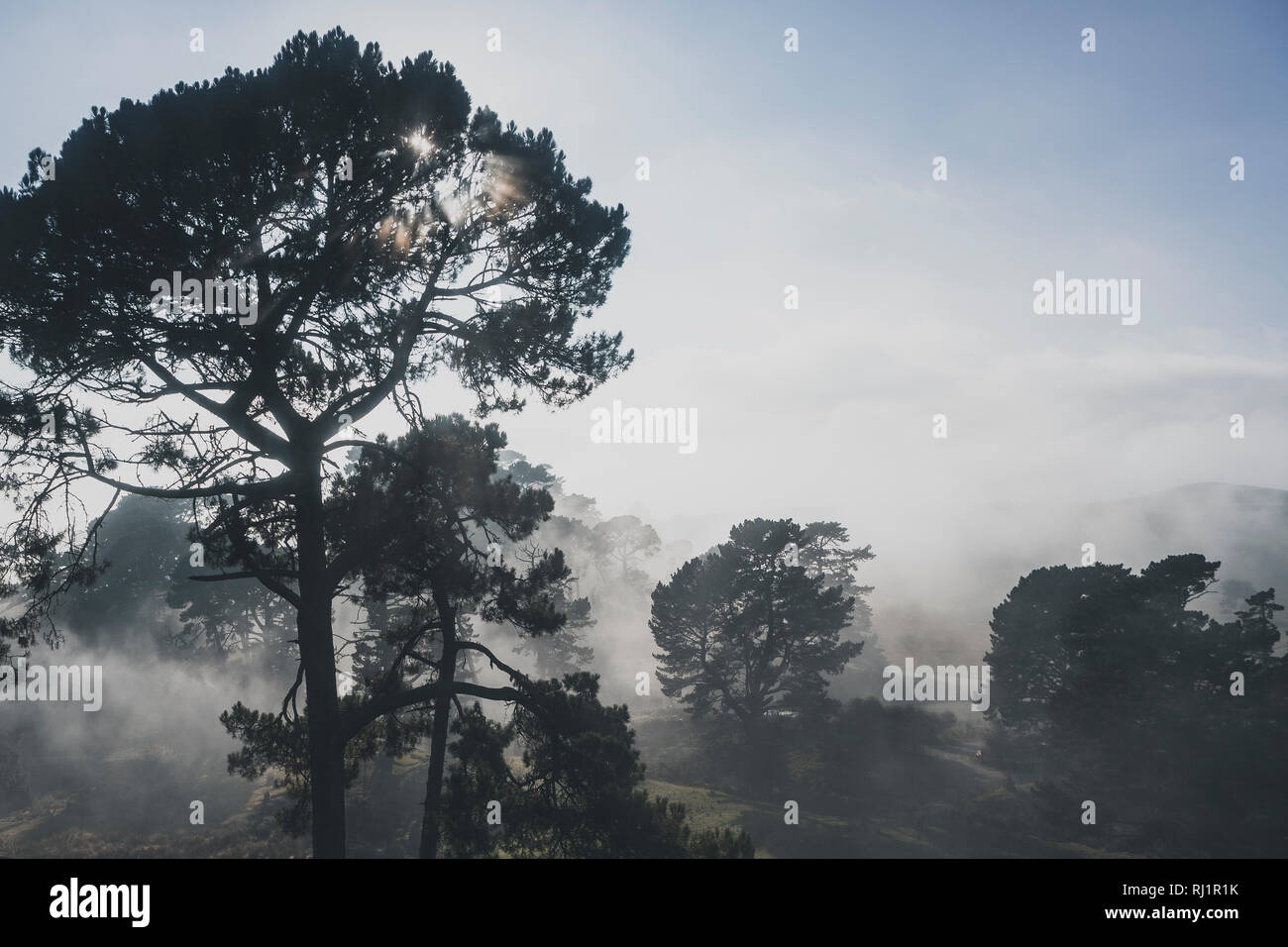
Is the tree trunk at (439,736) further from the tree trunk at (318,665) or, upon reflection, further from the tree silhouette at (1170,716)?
the tree silhouette at (1170,716)

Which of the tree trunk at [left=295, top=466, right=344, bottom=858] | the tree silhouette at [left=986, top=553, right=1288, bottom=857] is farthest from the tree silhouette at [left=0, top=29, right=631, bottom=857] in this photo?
the tree silhouette at [left=986, top=553, right=1288, bottom=857]

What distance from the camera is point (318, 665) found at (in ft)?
30.0

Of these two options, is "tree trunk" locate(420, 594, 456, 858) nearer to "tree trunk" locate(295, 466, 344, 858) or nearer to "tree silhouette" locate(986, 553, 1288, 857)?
"tree trunk" locate(295, 466, 344, 858)

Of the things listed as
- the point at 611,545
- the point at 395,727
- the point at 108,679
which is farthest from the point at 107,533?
the point at 395,727

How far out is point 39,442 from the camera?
8141 mm

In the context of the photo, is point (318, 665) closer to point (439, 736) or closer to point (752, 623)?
point (439, 736)

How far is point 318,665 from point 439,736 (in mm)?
2371

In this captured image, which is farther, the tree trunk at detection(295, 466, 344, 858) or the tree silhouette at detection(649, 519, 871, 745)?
the tree silhouette at detection(649, 519, 871, 745)

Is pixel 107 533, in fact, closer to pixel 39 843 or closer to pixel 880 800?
pixel 39 843

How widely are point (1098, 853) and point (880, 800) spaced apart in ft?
30.6

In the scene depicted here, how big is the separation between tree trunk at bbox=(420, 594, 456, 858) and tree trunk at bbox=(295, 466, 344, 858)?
1.36 metres

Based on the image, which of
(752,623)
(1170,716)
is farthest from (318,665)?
(1170,716)

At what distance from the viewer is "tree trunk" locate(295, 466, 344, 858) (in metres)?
8.93

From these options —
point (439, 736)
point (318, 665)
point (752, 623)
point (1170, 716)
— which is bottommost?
point (1170, 716)
